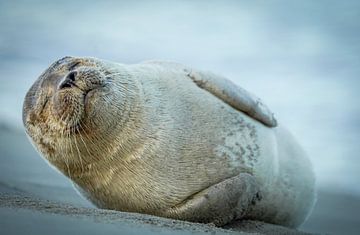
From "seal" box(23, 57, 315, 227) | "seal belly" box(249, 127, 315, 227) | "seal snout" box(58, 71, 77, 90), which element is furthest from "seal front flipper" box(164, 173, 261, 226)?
"seal snout" box(58, 71, 77, 90)

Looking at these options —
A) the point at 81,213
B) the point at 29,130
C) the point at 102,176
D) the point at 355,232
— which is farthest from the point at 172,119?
the point at 355,232

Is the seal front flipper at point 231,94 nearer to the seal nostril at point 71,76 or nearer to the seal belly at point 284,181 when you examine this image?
the seal belly at point 284,181

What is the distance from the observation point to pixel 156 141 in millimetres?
5297

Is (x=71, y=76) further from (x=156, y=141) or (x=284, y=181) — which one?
(x=284, y=181)

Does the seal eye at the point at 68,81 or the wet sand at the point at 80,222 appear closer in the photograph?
the wet sand at the point at 80,222

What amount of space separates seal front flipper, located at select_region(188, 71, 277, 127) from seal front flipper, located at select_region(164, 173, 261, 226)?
69 cm

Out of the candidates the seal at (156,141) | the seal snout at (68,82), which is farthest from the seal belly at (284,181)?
the seal snout at (68,82)

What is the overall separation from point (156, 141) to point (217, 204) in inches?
22.8

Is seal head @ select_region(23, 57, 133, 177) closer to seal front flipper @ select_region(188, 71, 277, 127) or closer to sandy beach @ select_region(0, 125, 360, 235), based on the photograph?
sandy beach @ select_region(0, 125, 360, 235)

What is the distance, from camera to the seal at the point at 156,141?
16.3ft

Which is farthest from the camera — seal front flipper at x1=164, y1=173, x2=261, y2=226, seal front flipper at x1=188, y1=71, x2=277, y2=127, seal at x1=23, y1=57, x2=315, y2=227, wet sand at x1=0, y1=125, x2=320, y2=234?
seal front flipper at x1=188, y1=71, x2=277, y2=127

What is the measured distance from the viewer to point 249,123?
5.80m

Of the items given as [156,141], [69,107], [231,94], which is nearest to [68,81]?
[69,107]

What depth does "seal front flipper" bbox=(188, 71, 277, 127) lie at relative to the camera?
579cm
